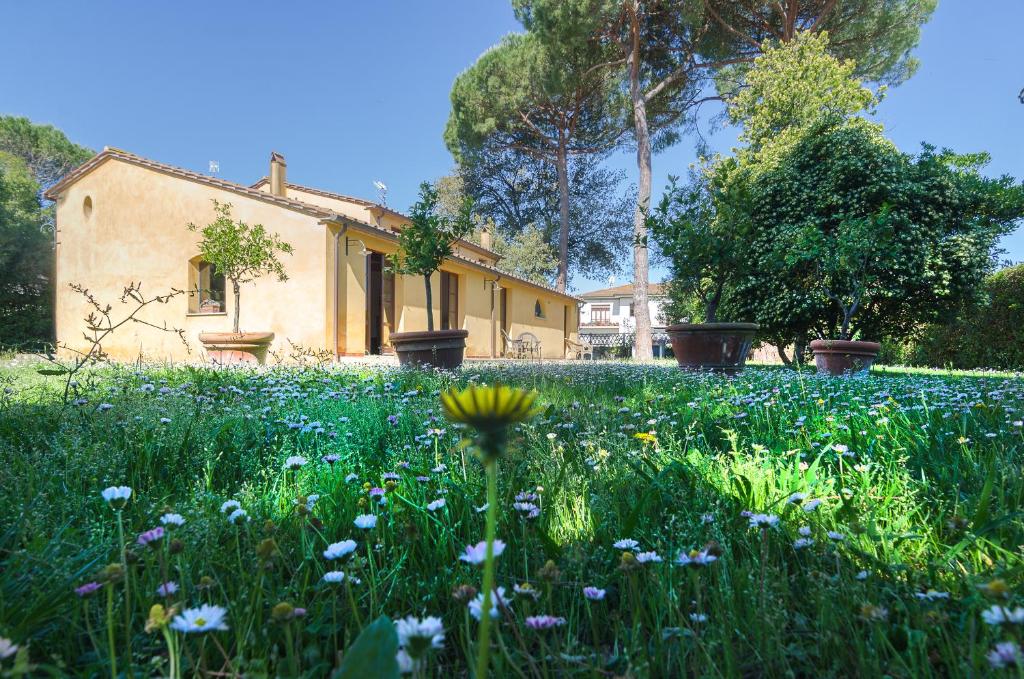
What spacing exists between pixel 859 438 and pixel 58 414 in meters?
3.26

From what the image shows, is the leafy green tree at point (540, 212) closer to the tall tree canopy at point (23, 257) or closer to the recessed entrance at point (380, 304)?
the recessed entrance at point (380, 304)

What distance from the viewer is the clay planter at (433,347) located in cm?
591

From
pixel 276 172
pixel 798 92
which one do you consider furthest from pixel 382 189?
pixel 798 92

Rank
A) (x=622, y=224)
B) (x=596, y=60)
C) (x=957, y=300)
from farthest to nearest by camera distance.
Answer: (x=622, y=224) → (x=596, y=60) → (x=957, y=300)

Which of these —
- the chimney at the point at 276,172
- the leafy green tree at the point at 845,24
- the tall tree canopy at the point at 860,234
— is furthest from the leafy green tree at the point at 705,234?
the leafy green tree at the point at 845,24

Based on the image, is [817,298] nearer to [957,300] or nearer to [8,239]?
[957,300]

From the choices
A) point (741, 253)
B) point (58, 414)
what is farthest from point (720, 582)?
point (741, 253)

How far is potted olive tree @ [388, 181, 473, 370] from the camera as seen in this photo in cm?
594

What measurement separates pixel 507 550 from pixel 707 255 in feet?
19.5

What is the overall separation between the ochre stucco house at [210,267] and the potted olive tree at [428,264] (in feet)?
9.24

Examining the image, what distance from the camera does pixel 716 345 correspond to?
5.79 metres

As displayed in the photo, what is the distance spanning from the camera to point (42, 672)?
2.25ft

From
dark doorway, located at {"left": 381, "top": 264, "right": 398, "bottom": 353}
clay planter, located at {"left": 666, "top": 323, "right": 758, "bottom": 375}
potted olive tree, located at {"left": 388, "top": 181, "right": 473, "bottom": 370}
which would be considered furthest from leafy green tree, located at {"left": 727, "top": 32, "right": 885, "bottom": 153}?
dark doorway, located at {"left": 381, "top": 264, "right": 398, "bottom": 353}

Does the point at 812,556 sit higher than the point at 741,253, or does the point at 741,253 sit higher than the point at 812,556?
the point at 741,253
